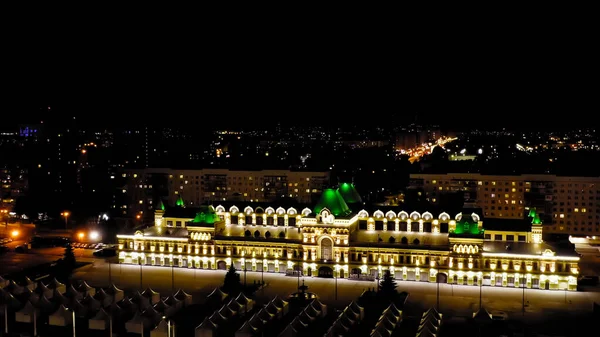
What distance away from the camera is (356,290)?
63.8m

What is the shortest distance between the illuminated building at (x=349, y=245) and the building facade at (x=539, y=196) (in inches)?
711

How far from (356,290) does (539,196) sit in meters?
37.1

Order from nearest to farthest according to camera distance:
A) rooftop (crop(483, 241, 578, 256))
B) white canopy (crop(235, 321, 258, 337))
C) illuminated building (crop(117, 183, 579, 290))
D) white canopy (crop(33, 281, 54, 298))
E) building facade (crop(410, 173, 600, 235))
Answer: white canopy (crop(235, 321, 258, 337))
white canopy (crop(33, 281, 54, 298))
rooftop (crop(483, 241, 578, 256))
illuminated building (crop(117, 183, 579, 290))
building facade (crop(410, 173, 600, 235))

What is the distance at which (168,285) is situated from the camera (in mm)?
65250

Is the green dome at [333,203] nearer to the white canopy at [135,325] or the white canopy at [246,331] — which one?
Answer: the white canopy at [246,331]

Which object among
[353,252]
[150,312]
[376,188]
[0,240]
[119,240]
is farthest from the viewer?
[376,188]

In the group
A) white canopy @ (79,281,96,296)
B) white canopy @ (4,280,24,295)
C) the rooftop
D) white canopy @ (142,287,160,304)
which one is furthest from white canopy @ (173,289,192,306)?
the rooftop

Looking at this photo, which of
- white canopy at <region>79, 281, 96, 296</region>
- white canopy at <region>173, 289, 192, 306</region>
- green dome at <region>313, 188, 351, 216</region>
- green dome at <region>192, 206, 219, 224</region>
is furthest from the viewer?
green dome at <region>192, 206, 219, 224</region>

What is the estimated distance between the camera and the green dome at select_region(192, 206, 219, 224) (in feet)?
245

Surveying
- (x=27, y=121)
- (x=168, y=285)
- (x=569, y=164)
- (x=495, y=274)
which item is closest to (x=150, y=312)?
(x=168, y=285)

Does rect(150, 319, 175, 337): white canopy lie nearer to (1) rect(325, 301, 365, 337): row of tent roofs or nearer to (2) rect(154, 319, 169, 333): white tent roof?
(2) rect(154, 319, 169, 333): white tent roof

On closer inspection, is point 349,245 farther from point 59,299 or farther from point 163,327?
point 59,299

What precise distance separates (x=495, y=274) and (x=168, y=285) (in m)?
30.9

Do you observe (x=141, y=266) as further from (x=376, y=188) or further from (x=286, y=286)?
(x=376, y=188)
